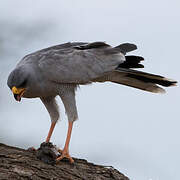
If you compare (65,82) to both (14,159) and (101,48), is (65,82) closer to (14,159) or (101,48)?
(101,48)

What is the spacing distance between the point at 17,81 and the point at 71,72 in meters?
0.90

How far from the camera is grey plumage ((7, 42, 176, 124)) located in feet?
20.8

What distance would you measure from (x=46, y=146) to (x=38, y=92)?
1.17 metres

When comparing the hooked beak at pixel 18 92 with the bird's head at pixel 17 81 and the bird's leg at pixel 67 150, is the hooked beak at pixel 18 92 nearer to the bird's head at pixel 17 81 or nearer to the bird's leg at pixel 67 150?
Answer: the bird's head at pixel 17 81

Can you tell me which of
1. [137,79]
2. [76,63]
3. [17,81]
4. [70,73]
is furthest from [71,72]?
[137,79]

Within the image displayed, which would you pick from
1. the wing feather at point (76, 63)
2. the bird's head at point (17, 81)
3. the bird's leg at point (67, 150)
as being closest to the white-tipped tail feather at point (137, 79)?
the wing feather at point (76, 63)

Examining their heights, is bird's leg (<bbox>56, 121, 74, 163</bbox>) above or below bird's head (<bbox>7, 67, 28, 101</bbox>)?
below

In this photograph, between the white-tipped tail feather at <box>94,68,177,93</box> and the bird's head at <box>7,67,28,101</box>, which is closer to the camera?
the bird's head at <box>7,67,28,101</box>

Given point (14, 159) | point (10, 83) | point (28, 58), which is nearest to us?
point (14, 159)

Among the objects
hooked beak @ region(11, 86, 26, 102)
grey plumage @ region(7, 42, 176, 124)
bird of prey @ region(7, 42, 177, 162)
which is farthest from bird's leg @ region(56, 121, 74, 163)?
hooked beak @ region(11, 86, 26, 102)

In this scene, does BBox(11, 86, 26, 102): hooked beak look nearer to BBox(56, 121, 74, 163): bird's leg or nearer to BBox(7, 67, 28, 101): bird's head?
BBox(7, 67, 28, 101): bird's head

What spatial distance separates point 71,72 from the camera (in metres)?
6.44

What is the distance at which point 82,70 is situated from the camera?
654cm

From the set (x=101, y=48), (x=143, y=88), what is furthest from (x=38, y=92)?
(x=143, y=88)
